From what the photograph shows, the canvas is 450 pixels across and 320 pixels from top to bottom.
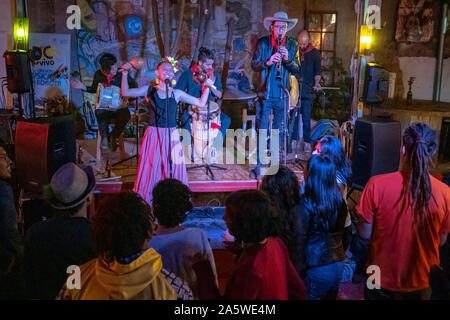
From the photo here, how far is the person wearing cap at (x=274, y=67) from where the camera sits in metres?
5.64

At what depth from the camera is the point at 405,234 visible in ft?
7.77

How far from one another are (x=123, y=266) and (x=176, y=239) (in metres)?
0.51

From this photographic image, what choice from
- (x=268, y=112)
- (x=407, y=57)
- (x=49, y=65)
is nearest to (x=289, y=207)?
(x=268, y=112)

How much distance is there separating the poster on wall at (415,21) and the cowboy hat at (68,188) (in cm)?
974

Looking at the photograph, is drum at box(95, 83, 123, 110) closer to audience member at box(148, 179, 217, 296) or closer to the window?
audience member at box(148, 179, 217, 296)

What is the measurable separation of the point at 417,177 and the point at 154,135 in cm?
309

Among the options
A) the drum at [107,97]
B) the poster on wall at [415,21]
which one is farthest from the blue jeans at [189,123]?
the poster on wall at [415,21]

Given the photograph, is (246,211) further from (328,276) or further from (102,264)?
(328,276)

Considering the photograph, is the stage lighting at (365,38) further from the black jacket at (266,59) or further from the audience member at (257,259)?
the audience member at (257,259)

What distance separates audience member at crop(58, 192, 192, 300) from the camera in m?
1.74

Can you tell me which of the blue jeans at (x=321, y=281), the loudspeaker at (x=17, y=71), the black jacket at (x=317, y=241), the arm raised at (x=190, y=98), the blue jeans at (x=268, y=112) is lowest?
the blue jeans at (x=321, y=281)

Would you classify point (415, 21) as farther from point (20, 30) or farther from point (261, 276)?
point (261, 276)

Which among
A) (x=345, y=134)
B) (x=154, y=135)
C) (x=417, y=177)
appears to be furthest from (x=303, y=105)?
(x=417, y=177)

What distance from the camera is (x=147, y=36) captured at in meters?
9.05
